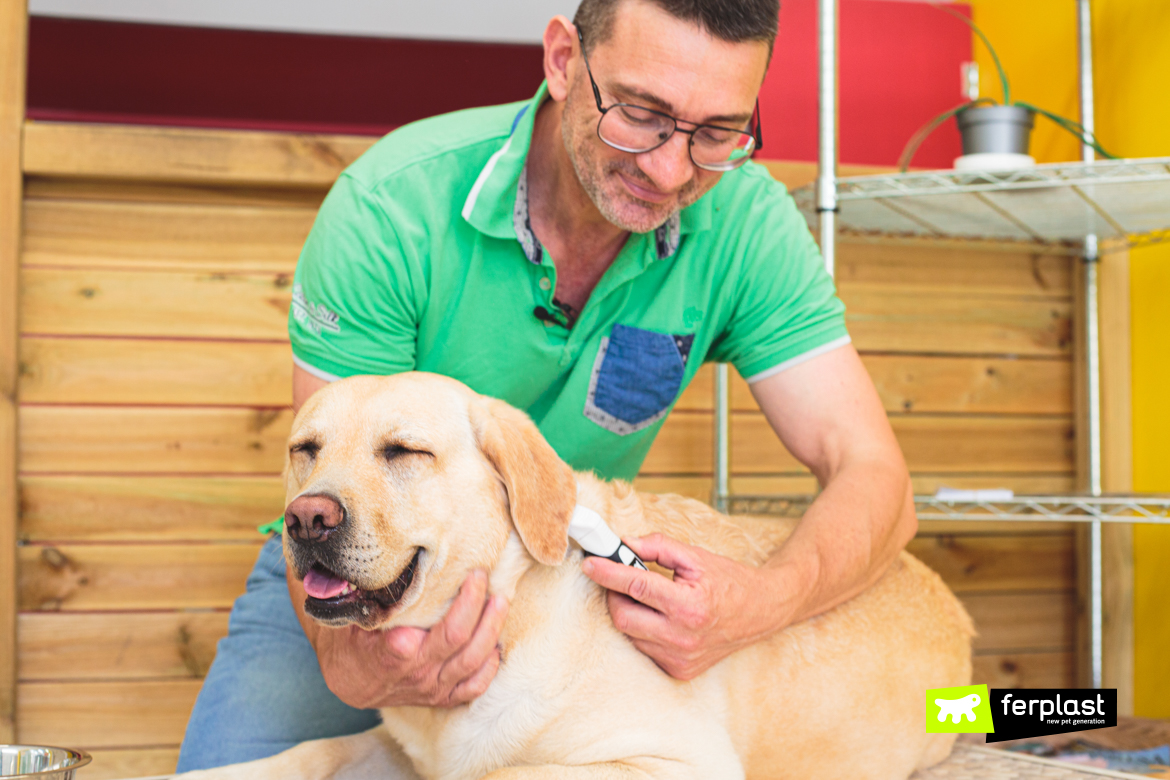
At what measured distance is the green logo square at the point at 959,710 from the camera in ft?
5.24

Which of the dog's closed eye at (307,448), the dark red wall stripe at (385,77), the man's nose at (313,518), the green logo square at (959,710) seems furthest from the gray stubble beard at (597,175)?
the dark red wall stripe at (385,77)

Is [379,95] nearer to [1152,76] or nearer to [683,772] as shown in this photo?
[1152,76]

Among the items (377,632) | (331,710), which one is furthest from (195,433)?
(377,632)

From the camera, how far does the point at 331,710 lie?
6.05 ft

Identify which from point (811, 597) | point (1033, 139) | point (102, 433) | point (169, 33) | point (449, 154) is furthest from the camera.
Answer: point (169, 33)

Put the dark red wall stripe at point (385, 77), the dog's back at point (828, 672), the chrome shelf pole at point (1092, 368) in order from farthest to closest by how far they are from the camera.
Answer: the dark red wall stripe at point (385, 77), the chrome shelf pole at point (1092, 368), the dog's back at point (828, 672)

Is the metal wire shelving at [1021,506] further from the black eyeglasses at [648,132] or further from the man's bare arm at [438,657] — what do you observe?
the man's bare arm at [438,657]

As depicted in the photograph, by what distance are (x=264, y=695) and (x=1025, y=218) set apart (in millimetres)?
2507

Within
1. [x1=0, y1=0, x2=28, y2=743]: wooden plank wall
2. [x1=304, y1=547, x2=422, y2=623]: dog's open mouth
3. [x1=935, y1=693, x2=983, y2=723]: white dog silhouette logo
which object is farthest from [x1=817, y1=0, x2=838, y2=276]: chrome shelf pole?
[x1=0, y1=0, x2=28, y2=743]: wooden plank wall

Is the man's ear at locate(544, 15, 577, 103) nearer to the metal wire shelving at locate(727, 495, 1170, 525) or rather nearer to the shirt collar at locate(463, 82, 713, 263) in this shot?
the shirt collar at locate(463, 82, 713, 263)

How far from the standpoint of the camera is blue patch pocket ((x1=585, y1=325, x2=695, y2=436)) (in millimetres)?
1883

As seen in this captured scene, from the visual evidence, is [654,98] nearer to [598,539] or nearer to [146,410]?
[598,539]

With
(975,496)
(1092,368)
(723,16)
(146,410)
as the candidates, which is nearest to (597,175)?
(723,16)

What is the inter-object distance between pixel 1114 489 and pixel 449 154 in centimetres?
258
